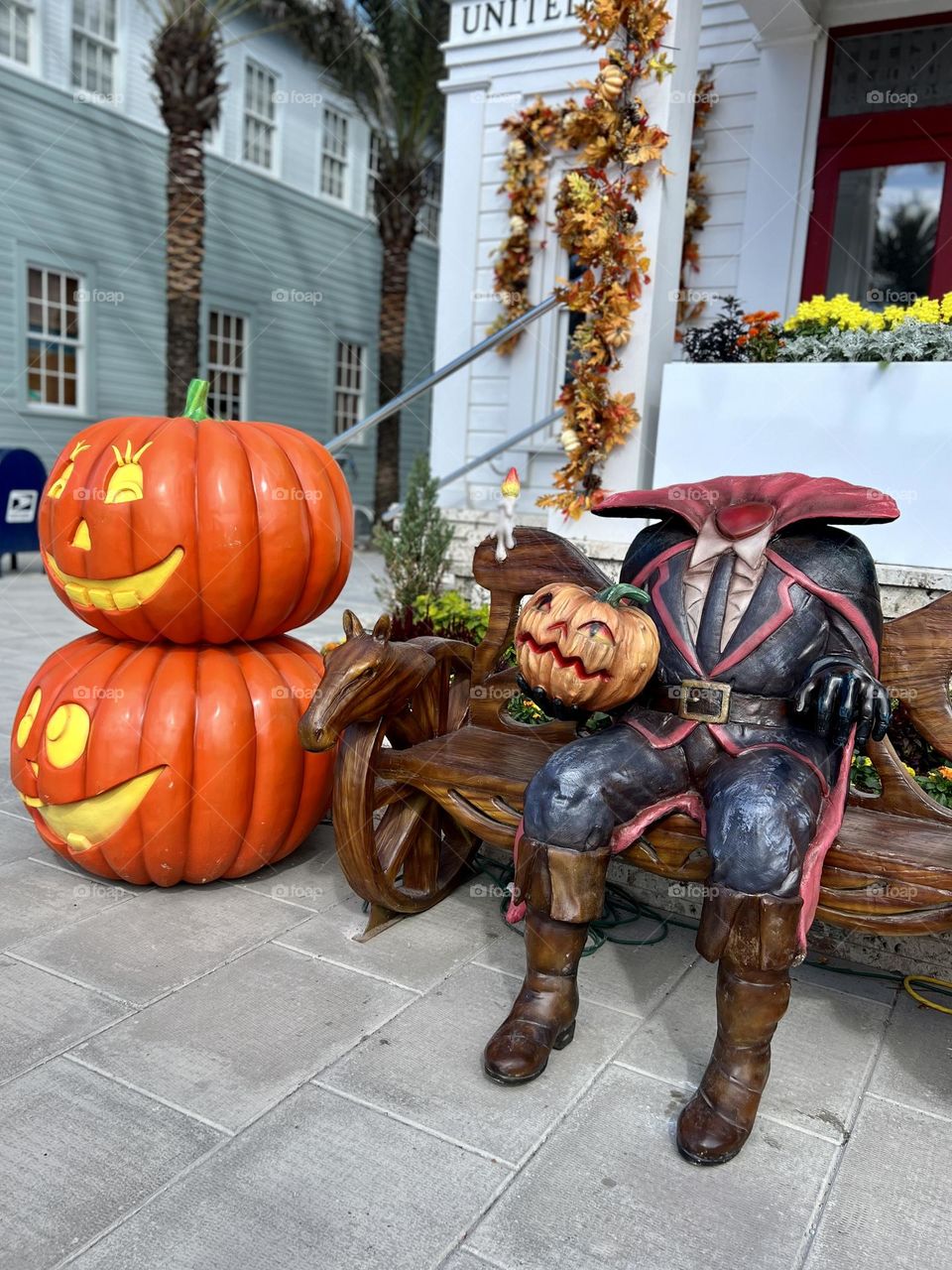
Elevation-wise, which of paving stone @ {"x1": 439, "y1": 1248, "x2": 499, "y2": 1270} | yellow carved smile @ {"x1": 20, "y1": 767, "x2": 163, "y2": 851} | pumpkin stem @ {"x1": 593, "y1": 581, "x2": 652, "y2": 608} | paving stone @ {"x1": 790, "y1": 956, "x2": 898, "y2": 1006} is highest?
pumpkin stem @ {"x1": 593, "y1": 581, "x2": 652, "y2": 608}

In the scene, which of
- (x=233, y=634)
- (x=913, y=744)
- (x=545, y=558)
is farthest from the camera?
(x=913, y=744)

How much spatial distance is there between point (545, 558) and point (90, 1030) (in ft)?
5.78

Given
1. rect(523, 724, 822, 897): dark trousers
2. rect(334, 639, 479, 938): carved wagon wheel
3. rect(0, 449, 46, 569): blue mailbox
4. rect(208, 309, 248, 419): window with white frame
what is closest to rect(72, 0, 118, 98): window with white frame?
rect(208, 309, 248, 419): window with white frame

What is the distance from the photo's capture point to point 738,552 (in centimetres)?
247

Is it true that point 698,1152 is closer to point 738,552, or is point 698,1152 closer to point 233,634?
point 738,552

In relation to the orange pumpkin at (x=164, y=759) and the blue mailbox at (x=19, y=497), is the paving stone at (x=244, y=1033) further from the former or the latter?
the blue mailbox at (x=19, y=497)

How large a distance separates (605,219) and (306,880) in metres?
3.52

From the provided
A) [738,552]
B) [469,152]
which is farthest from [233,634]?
[469,152]

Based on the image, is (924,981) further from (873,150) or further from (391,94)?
(391,94)

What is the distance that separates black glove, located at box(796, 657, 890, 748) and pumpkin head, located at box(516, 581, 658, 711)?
0.36m

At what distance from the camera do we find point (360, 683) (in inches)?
104

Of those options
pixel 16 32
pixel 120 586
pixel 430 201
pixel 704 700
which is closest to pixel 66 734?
pixel 120 586

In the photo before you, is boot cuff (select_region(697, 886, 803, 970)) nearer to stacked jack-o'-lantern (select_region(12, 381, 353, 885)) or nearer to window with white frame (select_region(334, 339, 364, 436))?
stacked jack-o'-lantern (select_region(12, 381, 353, 885))

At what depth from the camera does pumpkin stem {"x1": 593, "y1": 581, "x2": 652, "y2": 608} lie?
234 cm
